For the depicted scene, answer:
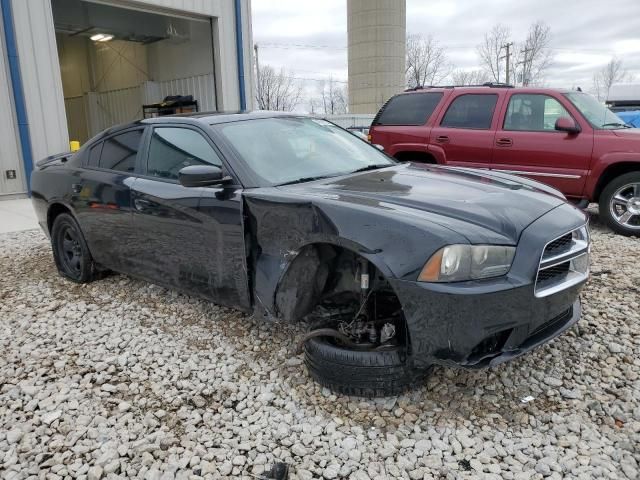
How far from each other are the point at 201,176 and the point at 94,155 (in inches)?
77.8

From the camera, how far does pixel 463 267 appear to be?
2.41 meters

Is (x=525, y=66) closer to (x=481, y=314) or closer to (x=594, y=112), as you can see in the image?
(x=594, y=112)

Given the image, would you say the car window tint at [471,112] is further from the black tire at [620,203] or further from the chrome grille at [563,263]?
the chrome grille at [563,263]

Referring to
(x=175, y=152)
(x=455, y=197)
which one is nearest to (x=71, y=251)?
(x=175, y=152)

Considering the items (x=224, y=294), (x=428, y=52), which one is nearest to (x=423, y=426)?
(x=224, y=294)

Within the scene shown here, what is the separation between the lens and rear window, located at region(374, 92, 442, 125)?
7457 millimetres

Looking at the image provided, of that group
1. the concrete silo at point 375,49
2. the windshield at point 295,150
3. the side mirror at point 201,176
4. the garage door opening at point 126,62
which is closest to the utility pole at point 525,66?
the concrete silo at point 375,49

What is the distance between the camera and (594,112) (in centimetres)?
655

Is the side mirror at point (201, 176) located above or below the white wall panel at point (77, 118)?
below

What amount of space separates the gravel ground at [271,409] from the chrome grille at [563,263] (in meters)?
0.63

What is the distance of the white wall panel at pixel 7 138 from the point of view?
30.4 ft

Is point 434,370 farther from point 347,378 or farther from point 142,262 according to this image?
point 142,262

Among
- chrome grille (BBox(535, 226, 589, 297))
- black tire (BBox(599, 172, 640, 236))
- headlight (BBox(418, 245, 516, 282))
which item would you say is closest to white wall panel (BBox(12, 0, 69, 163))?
black tire (BBox(599, 172, 640, 236))

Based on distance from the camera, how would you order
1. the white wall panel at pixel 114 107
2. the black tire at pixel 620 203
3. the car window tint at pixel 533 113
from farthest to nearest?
the white wall panel at pixel 114 107, the car window tint at pixel 533 113, the black tire at pixel 620 203
